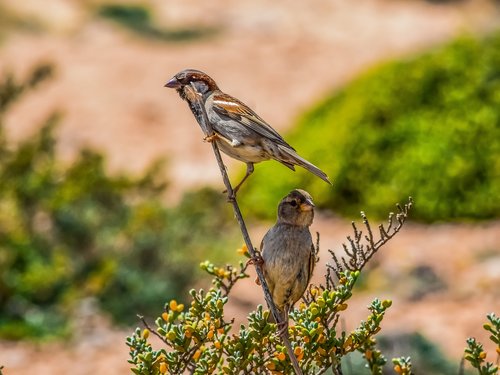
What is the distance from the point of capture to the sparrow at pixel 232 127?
3197 millimetres

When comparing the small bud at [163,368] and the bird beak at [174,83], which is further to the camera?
the bird beak at [174,83]

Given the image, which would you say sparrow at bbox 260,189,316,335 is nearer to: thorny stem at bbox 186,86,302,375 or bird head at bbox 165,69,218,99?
thorny stem at bbox 186,86,302,375

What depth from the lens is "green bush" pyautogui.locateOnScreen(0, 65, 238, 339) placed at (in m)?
7.39

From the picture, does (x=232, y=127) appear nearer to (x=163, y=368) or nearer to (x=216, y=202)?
(x=163, y=368)

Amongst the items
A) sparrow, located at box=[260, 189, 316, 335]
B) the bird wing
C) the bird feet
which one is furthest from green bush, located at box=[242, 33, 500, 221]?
the bird feet

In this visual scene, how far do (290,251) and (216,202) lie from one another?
5.21m

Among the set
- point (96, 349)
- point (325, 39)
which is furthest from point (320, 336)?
point (325, 39)

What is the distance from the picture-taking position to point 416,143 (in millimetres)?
9828

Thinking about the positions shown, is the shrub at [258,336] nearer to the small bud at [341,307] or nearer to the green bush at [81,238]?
the small bud at [341,307]

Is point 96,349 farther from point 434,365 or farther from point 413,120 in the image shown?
point 413,120

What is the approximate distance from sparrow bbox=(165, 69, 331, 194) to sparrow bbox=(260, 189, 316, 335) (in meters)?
0.18

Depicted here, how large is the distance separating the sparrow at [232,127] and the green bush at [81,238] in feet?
13.2

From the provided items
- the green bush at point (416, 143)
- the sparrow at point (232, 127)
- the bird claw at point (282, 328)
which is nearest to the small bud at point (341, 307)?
the bird claw at point (282, 328)

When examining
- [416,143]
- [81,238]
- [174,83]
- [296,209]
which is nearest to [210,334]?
[296,209]
